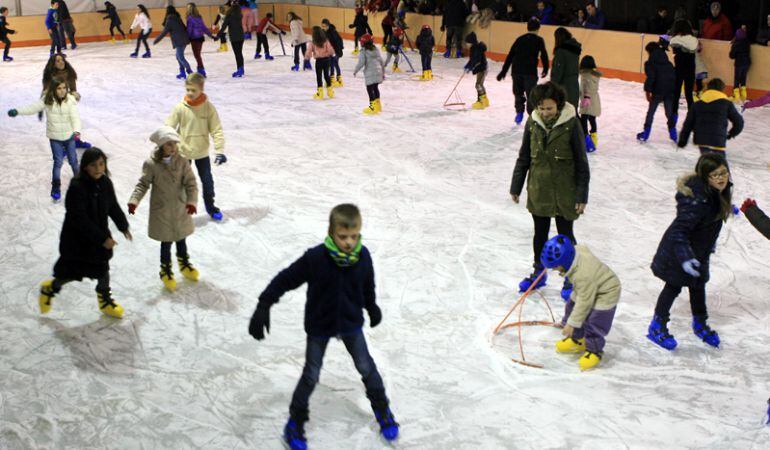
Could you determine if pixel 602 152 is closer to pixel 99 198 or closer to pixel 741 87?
pixel 741 87

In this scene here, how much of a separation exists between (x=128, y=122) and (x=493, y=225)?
6.59 m

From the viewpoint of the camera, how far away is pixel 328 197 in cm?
832

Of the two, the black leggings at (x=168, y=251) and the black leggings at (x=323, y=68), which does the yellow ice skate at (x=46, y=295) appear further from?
the black leggings at (x=323, y=68)

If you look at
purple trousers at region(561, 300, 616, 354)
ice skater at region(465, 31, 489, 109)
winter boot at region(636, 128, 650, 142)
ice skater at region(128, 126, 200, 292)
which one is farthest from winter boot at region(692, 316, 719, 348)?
ice skater at region(465, 31, 489, 109)

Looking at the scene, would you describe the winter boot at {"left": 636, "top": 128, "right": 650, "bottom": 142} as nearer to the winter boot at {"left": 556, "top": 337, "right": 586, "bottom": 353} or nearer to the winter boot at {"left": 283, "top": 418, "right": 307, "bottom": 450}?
the winter boot at {"left": 556, "top": 337, "right": 586, "bottom": 353}

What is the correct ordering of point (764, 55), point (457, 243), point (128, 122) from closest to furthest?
1. point (457, 243)
2. point (128, 122)
3. point (764, 55)

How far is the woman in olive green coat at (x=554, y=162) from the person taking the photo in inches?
213

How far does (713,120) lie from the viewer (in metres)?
7.74

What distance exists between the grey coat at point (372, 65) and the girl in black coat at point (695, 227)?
743 centimetres

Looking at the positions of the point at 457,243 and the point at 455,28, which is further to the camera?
the point at 455,28

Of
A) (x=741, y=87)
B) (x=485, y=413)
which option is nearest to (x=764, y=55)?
(x=741, y=87)

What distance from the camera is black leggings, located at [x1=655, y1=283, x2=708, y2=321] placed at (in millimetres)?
5109

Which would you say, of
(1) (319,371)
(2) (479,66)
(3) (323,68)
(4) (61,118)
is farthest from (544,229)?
(3) (323,68)

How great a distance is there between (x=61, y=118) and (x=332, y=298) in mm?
4978
